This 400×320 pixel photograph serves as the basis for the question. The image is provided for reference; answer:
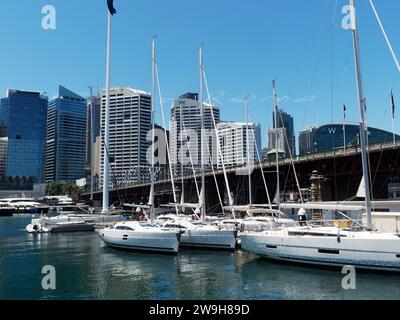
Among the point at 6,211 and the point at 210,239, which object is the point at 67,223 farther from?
the point at 6,211

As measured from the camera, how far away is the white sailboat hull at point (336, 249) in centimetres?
2522

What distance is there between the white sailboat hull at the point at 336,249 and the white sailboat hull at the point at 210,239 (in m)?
7.98

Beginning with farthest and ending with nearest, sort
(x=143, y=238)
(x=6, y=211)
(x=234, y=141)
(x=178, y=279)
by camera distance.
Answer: (x=6, y=211) < (x=234, y=141) < (x=143, y=238) < (x=178, y=279)

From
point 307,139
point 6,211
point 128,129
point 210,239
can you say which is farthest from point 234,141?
point 210,239

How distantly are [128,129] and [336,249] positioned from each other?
129 m

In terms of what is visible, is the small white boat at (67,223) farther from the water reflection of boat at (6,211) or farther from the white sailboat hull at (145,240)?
the water reflection of boat at (6,211)

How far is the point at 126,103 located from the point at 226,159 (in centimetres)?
4326

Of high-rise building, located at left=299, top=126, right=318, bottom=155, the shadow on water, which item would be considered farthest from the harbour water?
high-rise building, located at left=299, top=126, right=318, bottom=155

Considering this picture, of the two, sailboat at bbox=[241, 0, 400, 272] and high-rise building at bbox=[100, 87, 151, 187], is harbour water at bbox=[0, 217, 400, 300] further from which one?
high-rise building at bbox=[100, 87, 151, 187]

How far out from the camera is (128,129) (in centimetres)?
14838

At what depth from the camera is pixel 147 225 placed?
137ft

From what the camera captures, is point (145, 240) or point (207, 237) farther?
point (207, 237)
